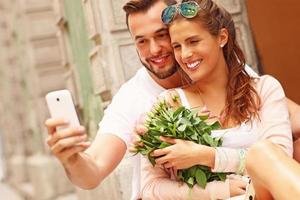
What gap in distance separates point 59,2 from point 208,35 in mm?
3246

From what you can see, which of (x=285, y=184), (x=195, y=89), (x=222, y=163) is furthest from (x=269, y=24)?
(x=285, y=184)

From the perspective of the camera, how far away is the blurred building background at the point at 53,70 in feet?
11.7

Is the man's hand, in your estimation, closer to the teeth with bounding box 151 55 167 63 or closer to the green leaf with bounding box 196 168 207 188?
the green leaf with bounding box 196 168 207 188

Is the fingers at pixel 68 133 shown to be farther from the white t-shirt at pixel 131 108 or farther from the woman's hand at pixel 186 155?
the white t-shirt at pixel 131 108

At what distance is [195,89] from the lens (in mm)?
2018

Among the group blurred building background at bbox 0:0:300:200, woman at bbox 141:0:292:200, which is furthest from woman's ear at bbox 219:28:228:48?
Answer: blurred building background at bbox 0:0:300:200

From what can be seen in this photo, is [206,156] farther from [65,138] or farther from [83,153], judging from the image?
[65,138]

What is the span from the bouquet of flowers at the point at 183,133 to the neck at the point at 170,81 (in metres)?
0.26

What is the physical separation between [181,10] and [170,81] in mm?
331

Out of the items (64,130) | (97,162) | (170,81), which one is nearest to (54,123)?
(64,130)

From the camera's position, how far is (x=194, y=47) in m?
1.92

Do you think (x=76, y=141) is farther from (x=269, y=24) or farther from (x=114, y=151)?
(x=269, y=24)

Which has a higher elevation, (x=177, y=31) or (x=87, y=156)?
(x=177, y=31)

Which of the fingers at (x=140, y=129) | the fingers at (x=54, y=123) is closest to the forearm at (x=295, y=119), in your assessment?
the fingers at (x=140, y=129)
